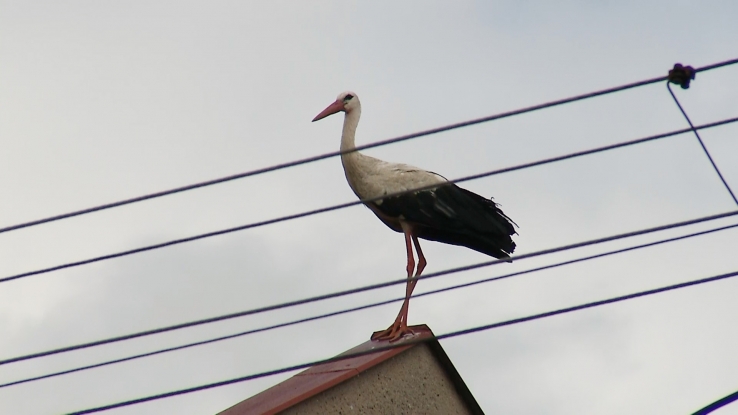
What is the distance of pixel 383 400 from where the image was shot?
8633 mm

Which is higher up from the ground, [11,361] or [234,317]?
[11,361]

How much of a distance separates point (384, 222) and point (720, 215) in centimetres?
451

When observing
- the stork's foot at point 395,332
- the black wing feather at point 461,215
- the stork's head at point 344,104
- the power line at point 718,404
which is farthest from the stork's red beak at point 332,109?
the power line at point 718,404

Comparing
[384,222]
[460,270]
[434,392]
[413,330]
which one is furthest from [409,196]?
[460,270]

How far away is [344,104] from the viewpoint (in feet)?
36.1

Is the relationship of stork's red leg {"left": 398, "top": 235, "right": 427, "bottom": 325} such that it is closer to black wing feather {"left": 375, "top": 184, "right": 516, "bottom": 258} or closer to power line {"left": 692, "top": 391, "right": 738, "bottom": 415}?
black wing feather {"left": 375, "top": 184, "right": 516, "bottom": 258}

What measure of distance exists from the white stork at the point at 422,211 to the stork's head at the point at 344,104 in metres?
0.56

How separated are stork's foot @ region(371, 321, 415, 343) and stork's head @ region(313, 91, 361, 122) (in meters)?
2.16

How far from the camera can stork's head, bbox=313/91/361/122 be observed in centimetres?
1096

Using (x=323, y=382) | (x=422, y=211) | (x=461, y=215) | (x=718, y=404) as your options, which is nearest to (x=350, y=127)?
(x=422, y=211)

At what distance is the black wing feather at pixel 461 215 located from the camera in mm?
10062

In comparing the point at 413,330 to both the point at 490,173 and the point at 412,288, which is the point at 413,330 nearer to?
the point at 412,288

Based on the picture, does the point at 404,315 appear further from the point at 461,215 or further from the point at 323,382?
the point at 323,382

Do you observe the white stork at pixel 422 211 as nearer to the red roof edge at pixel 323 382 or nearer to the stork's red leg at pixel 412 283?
the stork's red leg at pixel 412 283
